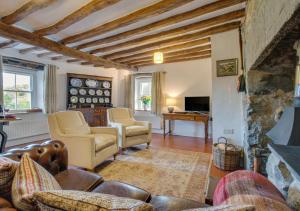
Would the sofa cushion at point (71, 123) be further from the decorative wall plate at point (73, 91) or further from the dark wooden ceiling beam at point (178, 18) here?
the decorative wall plate at point (73, 91)

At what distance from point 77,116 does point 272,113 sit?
2992mm

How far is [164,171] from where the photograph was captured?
Answer: 2600 mm

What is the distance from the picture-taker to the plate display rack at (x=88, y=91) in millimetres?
4930

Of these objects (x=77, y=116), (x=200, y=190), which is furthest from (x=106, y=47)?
(x=200, y=190)

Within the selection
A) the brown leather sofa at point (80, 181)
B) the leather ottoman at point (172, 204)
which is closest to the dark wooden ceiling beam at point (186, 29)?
the brown leather sofa at point (80, 181)

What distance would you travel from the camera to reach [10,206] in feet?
2.49

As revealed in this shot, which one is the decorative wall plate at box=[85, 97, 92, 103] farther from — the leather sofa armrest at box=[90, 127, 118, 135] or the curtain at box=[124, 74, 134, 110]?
the leather sofa armrest at box=[90, 127, 118, 135]

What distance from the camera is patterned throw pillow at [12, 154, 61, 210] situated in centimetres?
70

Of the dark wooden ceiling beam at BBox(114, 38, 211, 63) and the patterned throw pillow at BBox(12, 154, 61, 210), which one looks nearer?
the patterned throw pillow at BBox(12, 154, 61, 210)

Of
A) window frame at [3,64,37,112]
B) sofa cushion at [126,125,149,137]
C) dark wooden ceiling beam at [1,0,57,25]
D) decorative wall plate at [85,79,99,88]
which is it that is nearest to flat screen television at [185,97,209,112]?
sofa cushion at [126,125,149,137]

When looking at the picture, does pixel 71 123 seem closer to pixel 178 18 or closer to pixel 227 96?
pixel 178 18

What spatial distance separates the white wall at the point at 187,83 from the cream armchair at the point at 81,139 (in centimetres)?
268

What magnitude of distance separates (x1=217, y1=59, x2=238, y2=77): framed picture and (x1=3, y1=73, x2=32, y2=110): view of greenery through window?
4.53 meters

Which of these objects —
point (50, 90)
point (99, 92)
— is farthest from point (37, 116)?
point (99, 92)
